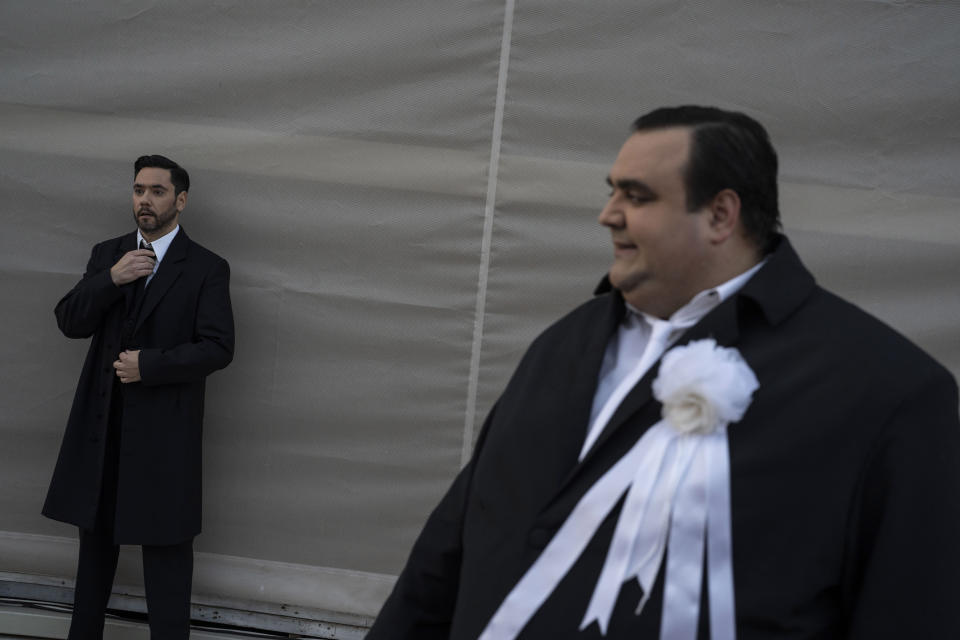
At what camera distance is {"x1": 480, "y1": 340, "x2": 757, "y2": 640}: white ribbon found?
131 cm

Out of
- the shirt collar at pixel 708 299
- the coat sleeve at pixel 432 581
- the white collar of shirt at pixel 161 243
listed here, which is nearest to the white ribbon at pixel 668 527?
the shirt collar at pixel 708 299

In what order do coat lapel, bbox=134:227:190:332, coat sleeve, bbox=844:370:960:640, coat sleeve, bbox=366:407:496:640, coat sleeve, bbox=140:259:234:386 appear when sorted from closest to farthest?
coat sleeve, bbox=844:370:960:640 → coat sleeve, bbox=366:407:496:640 → coat sleeve, bbox=140:259:234:386 → coat lapel, bbox=134:227:190:332

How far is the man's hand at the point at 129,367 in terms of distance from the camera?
3.37 meters

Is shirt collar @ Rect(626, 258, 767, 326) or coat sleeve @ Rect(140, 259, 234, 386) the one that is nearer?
shirt collar @ Rect(626, 258, 767, 326)

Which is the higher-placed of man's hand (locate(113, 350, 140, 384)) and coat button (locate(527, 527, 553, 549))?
coat button (locate(527, 527, 553, 549))

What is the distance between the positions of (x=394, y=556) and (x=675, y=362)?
2.56 metres

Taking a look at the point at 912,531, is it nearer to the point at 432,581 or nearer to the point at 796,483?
the point at 796,483

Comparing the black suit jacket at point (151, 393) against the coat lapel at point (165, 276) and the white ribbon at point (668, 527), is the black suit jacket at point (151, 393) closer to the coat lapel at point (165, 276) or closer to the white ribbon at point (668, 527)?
the coat lapel at point (165, 276)

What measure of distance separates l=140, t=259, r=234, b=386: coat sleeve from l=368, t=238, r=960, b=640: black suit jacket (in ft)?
6.89

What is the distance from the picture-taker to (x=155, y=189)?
355cm

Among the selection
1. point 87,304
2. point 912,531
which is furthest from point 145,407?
point 912,531

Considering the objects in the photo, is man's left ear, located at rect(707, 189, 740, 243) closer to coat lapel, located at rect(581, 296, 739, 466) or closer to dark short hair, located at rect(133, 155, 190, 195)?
coat lapel, located at rect(581, 296, 739, 466)

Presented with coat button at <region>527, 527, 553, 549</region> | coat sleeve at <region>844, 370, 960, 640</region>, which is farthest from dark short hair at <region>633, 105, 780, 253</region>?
coat button at <region>527, 527, 553, 549</region>

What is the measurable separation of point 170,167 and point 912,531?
9.80 ft
